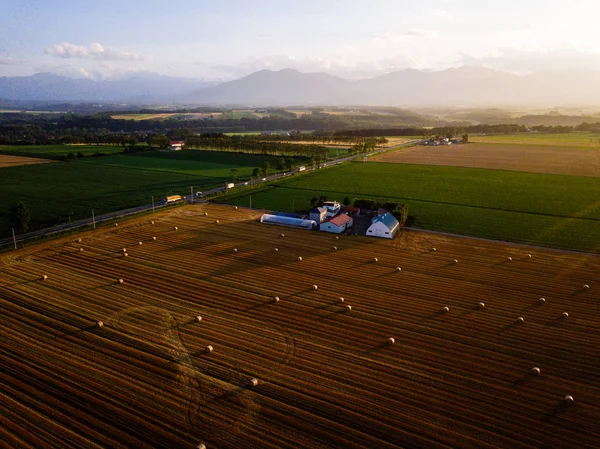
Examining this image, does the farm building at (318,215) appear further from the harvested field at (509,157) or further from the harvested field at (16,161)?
the harvested field at (16,161)

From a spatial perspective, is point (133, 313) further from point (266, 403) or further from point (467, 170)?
point (467, 170)

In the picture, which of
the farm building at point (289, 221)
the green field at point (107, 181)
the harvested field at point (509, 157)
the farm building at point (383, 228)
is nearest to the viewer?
the farm building at point (383, 228)

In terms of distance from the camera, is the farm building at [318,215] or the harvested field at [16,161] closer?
→ the farm building at [318,215]

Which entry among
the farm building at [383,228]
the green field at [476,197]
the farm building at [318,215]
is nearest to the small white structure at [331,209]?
the farm building at [318,215]

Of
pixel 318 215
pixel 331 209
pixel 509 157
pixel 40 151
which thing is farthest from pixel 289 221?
pixel 40 151

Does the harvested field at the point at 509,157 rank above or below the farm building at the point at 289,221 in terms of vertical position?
above

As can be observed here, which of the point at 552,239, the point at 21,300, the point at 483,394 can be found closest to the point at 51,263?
the point at 21,300

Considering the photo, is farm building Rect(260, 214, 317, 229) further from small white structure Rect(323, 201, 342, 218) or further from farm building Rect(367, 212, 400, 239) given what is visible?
farm building Rect(367, 212, 400, 239)

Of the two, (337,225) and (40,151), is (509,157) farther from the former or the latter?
(40,151)
